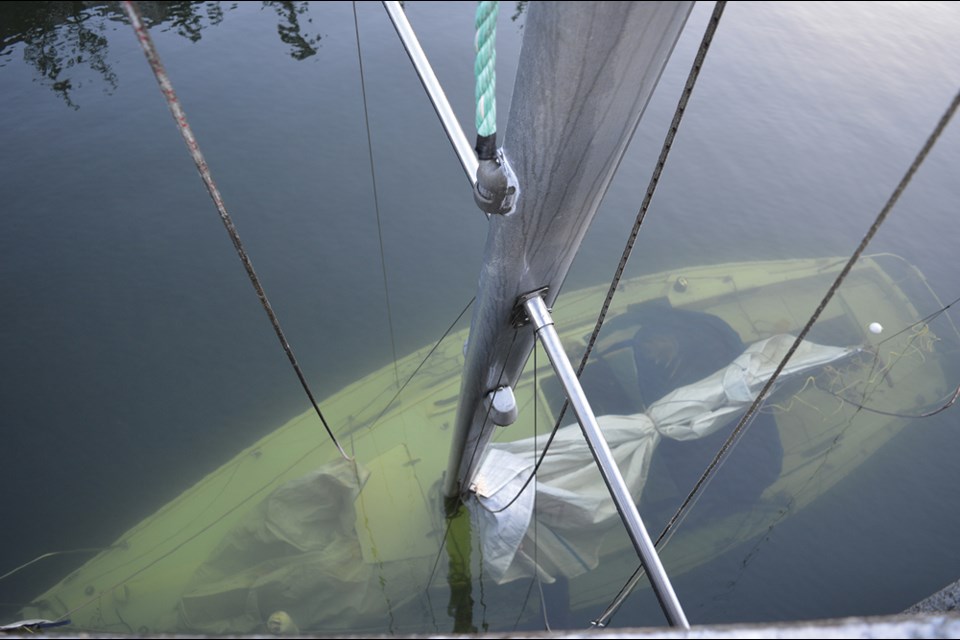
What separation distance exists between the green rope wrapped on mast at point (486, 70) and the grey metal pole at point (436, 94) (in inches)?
25.4

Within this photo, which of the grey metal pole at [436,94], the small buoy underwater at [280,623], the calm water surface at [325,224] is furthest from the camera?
the calm water surface at [325,224]

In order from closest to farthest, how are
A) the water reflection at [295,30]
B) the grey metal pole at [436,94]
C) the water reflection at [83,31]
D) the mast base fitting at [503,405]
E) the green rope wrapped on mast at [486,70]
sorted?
the green rope wrapped on mast at [486,70]
the grey metal pole at [436,94]
the mast base fitting at [503,405]
the water reflection at [83,31]
the water reflection at [295,30]

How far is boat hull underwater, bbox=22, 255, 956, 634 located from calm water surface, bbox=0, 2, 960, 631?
1.14ft

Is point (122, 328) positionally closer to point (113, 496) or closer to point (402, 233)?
point (113, 496)

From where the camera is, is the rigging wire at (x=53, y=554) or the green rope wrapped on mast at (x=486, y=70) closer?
the green rope wrapped on mast at (x=486, y=70)

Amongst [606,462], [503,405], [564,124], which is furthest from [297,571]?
[564,124]

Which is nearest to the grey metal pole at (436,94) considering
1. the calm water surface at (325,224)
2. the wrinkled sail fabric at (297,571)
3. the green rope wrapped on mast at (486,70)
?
the green rope wrapped on mast at (486,70)

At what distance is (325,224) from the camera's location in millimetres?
7219

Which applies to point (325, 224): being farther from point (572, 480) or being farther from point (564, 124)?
point (564, 124)

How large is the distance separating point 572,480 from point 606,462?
262cm

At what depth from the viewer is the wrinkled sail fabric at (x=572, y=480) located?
4363 millimetres

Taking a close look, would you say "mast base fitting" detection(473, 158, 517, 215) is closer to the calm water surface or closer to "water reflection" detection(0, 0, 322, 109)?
the calm water surface

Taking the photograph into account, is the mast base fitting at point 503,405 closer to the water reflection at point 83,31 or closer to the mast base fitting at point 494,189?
the mast base fitting at point 494,189

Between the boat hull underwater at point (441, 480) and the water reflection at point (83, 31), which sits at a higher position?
the water reflection at point (83, 31)
